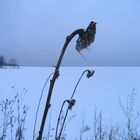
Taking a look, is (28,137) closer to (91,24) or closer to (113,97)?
(91,24)

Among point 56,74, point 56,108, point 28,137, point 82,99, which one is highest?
point 82,99

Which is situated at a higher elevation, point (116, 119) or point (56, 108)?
point (56, 108)

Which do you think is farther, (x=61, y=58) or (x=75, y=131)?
(x=75, y=131)

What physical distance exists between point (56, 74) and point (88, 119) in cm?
892

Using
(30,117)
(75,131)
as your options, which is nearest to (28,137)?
(75,131)

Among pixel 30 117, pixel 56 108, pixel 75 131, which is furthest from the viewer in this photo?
pixel 56 108

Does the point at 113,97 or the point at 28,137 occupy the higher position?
the point at 113,97

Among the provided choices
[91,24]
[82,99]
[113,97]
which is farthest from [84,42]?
[113,97]

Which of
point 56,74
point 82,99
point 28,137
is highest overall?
point 82,99

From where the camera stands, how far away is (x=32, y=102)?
1223 centimetres

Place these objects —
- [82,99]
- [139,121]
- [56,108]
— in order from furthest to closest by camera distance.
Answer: [82,99] → [56,108] → [139,121]

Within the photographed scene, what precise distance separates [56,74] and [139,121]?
26.7ft

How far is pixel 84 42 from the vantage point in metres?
0.96

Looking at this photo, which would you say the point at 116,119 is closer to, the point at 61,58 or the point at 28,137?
the point at 28,137
